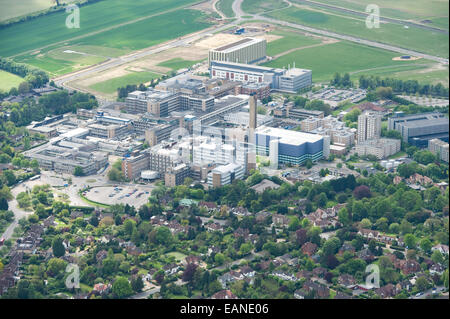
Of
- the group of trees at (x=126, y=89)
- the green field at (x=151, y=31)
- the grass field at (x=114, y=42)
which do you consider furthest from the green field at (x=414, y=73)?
the grass field at (x=114, y=42)

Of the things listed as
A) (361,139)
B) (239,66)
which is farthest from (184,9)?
(361,139)

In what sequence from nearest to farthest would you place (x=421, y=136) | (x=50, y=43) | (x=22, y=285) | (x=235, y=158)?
1. (x=22, y=285)
2. (x=235, y=158)
3. (x=421, y=136)
4. (x=50, y=43)

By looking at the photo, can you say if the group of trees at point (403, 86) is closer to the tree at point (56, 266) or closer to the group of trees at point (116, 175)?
the group of trees at point (116, 175)

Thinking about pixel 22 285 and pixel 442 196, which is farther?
pixel 442 196

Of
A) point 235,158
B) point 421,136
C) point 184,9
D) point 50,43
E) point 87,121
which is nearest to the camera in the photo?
point 235,158

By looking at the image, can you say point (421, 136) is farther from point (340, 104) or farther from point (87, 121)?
point (87, 121)

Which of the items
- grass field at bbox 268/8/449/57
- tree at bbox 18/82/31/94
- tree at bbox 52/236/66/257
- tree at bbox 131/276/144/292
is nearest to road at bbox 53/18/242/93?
tree at bbox 18/82/31/94
